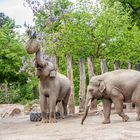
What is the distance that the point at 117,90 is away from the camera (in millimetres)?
13836

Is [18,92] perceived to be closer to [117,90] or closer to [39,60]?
[39,60]

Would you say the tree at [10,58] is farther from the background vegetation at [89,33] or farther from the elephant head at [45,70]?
the elephant head at [45,70]

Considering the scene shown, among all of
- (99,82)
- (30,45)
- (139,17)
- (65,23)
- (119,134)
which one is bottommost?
(119,134)

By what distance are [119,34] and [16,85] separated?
22499 millimetres

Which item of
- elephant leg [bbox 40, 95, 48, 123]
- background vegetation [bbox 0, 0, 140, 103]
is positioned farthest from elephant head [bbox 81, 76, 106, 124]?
background vegetation [bbox 0, 0, 140, 103]

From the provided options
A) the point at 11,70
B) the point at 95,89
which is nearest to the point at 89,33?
the point at 95,89

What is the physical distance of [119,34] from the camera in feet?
61.8

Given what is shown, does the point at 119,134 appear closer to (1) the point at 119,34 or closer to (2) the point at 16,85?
(1) the point at 119,34

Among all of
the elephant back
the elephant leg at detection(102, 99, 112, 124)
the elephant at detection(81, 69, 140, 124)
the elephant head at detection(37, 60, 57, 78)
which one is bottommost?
the elephant leg at detection(102, 99, 112, 124)

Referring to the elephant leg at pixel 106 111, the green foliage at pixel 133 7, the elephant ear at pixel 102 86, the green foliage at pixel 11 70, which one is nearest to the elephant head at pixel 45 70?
the elephant ear at pixel 102 86

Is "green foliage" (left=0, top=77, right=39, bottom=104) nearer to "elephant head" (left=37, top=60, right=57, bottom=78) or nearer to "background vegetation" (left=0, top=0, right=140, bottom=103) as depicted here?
"background vegetation" (left=0, top=0, right=140, bottom=103)

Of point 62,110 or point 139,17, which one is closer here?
point 62,110

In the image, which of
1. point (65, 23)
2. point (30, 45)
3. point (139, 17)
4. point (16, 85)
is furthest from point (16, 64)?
point (30, 45)

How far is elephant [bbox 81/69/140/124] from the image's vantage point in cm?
1373
